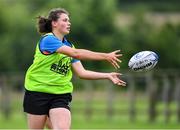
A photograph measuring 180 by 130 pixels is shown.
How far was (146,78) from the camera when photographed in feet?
82.7

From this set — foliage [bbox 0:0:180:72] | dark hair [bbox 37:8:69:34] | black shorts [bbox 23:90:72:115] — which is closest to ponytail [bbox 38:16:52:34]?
dark hair [bbox 37:8:69:34]

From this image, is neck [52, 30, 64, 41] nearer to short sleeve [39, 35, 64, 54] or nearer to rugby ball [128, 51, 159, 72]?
short sleeve [39, 35, 64, 54]

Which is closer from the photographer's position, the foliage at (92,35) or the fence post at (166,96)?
the fence post at (166,96)

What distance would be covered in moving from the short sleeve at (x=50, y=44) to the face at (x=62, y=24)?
147 mm

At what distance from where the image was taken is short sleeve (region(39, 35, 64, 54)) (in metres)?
10.4

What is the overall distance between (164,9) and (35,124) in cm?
5167

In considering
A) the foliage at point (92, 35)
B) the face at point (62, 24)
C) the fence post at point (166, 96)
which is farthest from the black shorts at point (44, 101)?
the foliage at point (92, 35)

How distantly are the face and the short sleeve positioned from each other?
0.48 feet

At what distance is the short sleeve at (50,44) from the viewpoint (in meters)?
10.4

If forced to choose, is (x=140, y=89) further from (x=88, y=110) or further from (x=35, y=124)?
(x=35, y=124)

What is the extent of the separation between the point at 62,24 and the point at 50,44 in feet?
1.10

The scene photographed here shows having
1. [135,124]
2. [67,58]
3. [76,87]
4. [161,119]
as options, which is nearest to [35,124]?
[67,58]

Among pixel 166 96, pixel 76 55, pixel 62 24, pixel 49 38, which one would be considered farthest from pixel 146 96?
pixel 76 55

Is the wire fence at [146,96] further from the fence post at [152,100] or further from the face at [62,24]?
the face at [62,24]
